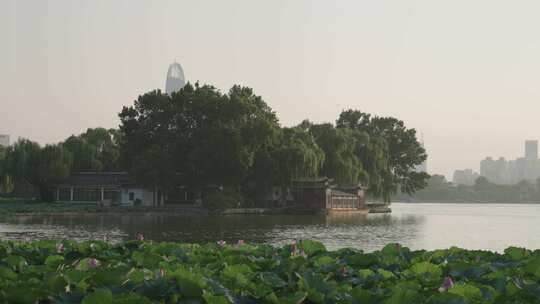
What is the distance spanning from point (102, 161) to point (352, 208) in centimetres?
2494

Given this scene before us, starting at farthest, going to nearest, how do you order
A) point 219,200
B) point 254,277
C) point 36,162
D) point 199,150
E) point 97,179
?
point 97,179, point 36,162, point 199,150, point 219,200, point 254,277

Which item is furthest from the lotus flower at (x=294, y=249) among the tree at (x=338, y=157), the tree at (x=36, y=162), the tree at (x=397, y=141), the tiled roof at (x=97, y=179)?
the tree at (x=397, y=141)

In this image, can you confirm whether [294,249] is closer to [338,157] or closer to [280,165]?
[280,165]

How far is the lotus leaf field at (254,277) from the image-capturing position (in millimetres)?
4203

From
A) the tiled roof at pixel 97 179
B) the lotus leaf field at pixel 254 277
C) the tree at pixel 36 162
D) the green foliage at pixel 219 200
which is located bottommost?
the lotus leaf field at pixel 254 277

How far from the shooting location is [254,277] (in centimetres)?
529

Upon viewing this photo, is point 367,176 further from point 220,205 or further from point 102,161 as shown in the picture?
point 102,161

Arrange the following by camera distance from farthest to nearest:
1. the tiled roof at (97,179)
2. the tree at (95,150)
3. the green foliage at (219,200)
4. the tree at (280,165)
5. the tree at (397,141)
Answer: the tree at (397,141) < the tree at (95,150) < the tiled roof at (97,179) < the tree at (280,165) < the green foliage at (219,200)

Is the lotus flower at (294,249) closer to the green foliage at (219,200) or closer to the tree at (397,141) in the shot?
the green foliage at (219,200)

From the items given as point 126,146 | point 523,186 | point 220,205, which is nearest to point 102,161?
point 126,146

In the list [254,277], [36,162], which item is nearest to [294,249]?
[254,277]

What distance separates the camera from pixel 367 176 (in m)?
70.2

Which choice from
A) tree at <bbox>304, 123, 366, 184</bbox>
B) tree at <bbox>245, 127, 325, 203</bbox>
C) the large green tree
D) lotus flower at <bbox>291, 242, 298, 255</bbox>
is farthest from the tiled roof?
lotus flower at <bbox>291, 242, 298, 255</bbox>

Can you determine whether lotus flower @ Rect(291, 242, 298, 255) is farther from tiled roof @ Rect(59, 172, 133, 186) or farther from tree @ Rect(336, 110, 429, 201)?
tree @ Rect(336, 110, 429, 201)
